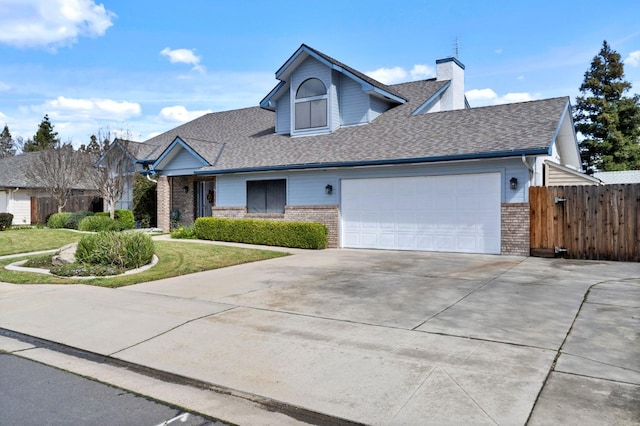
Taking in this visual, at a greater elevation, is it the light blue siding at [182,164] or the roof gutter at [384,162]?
the light blue siding at [182,164]

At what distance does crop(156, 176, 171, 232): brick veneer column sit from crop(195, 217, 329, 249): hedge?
13.3ft

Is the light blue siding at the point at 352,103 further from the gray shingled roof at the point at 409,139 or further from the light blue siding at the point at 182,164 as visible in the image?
the light blue siding at the point at 182,164

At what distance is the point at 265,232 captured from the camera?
56.0ft

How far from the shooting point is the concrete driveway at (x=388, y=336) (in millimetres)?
4039

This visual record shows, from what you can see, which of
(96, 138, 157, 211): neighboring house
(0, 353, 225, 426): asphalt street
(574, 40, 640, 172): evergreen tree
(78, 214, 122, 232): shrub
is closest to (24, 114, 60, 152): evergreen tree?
(96, 138, 157, 211): neighboring house

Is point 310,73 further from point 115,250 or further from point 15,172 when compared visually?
point 15,172

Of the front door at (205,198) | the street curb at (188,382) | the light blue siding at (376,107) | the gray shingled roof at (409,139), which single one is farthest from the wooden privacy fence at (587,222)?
the front door at (205,198)

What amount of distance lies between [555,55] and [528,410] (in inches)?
781

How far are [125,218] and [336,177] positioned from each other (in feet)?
41.5

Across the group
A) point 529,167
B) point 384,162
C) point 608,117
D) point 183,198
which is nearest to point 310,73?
point 384,162

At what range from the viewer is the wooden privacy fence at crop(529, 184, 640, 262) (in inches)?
483

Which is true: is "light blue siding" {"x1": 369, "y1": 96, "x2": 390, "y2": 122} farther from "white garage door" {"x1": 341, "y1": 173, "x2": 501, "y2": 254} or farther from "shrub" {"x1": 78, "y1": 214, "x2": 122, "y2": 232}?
"shrub" {"x1": 78, "y1": 214, "x2": 122, "y2": 232}

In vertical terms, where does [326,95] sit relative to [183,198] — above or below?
above

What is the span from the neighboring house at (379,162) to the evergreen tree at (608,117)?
59.6ft
